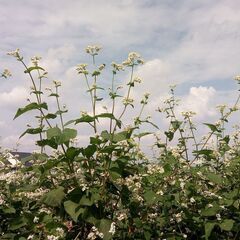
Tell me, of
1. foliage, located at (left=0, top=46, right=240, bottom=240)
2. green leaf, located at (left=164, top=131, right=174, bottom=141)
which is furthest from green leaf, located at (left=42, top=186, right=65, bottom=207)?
green leaf, located at (left=164, top=131, right=174, bottom=141)

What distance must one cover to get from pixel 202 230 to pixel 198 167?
0.80m

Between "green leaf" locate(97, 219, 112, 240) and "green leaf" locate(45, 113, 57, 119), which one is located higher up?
"green leaf" locate(45, 113, 57, 119)

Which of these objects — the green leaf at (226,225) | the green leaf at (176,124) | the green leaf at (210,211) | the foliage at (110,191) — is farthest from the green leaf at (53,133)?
the green leaf at (176,124)

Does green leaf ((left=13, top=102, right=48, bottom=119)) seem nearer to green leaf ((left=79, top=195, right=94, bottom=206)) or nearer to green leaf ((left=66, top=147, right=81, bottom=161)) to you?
green leaf ((left=66, top=147, right=81, bottom=161))

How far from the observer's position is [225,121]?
6887 millimetres

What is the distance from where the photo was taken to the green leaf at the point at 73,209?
3998mm

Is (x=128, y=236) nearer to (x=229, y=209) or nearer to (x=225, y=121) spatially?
(x=229, y=209)

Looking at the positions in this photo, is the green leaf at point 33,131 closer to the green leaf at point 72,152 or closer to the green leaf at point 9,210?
the green leaf at point 72,152

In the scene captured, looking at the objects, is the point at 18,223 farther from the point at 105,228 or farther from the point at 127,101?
the point at 127,101

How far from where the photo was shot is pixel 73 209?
404 cm

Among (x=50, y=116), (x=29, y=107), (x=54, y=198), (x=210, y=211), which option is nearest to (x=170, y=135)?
(x=210, y=211)

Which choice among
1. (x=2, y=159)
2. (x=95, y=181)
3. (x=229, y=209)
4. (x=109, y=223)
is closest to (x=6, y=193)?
(x=2, y=159)

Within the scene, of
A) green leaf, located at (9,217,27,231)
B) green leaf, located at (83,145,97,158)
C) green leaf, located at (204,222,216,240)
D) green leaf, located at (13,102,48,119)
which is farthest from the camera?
green leaf, located at (204,222,216,240)

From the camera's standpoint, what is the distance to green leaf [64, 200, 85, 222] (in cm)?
400
